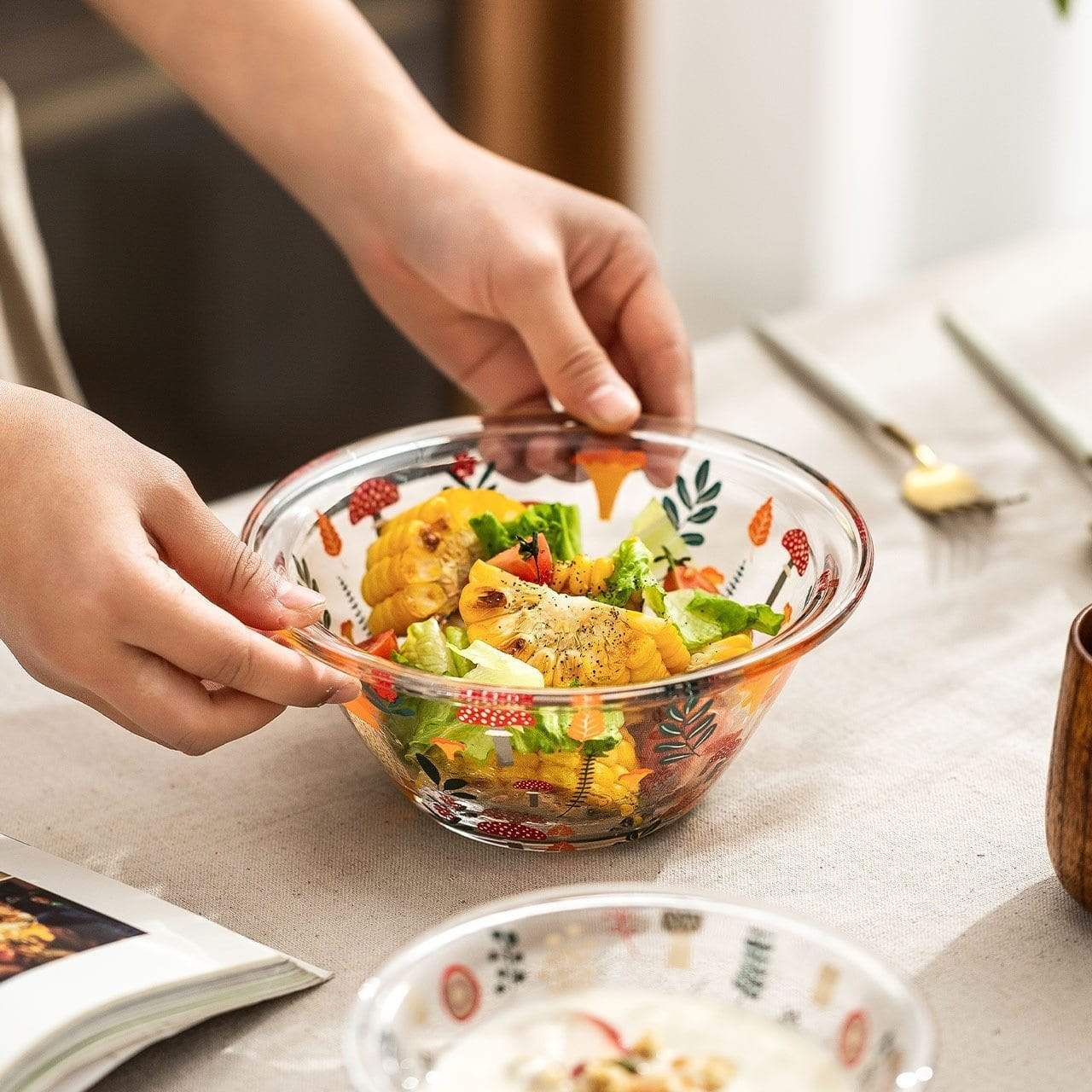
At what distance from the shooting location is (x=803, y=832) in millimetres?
799

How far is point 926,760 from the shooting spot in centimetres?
86

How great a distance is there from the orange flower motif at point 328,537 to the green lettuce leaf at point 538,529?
0.11 m

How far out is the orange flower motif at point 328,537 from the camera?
919 millimetres

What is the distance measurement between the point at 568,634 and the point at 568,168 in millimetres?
2449

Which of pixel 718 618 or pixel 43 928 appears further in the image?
pixel 718 618

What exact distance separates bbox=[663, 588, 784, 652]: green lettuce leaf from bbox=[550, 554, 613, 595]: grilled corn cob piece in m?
0.04

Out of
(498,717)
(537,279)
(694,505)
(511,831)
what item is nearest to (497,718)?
(498,717)

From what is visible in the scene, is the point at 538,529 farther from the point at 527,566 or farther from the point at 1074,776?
the point at 1074,776

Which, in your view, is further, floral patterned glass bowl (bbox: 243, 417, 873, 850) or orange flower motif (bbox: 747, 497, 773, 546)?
orange flower motif (bbox: 747, 497, 773, 546)

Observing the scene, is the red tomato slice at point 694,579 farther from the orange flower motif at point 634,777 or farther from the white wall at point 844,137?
the white wall at point 844,137

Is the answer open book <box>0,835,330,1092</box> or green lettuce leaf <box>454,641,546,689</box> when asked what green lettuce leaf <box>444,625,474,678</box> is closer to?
green lettuce leaf <box>454,641,546,689</box>

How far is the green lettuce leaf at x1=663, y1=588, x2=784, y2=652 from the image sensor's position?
0.81 meters

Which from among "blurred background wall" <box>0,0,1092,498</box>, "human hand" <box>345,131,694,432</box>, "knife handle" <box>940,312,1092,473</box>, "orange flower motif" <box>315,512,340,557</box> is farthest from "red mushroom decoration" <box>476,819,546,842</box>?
"blurred background wall" <box>0,0,1092,498</box>

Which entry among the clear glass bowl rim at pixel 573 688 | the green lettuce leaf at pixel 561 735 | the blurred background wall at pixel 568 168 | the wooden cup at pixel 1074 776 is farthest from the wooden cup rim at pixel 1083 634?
the blurred background wall at pixel 568 168
